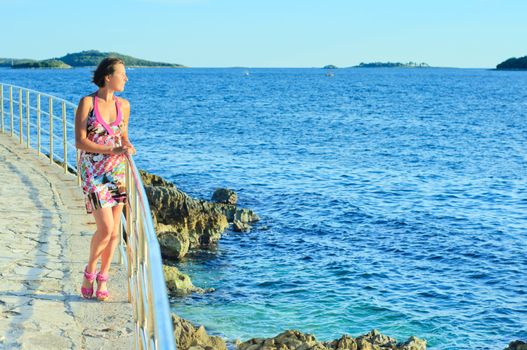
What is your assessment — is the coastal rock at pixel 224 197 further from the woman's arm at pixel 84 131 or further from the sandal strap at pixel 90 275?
the woman's arm at pixel 84 131

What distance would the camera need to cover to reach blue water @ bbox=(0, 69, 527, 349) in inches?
484

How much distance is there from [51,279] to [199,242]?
10.3 metres

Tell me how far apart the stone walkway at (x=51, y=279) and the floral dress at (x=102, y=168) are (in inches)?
31.5

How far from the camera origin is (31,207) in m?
8.71

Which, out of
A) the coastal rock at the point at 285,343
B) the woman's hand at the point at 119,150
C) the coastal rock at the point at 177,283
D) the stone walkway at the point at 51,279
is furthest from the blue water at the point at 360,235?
the woman's hand at the point at 119,150

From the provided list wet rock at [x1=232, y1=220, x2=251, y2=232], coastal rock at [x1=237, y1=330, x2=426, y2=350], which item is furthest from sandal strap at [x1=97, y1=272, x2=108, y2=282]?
wet rock at [x1=232, y1=220, x2=251, y2=232]

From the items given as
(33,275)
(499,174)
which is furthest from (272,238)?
(499,174)

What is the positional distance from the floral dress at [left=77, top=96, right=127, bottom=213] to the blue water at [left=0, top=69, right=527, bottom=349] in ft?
19.5

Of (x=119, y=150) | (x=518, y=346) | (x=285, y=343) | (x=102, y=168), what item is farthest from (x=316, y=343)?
(x=119, y=150)

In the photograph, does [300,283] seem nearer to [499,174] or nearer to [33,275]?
[33,275]

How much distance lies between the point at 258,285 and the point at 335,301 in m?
1.52

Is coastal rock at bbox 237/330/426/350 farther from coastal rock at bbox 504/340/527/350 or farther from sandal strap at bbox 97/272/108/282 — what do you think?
sandal strap at bbox 97/272/108/282

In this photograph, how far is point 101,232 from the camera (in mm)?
5340

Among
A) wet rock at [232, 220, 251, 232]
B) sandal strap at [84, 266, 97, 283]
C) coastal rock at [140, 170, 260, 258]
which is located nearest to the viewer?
sandal strap at [84, 266, 97, 283]
